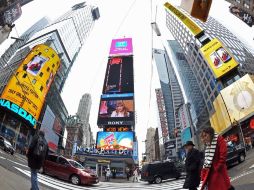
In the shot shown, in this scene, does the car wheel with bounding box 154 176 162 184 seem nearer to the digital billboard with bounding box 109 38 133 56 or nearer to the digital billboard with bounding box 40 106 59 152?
the digital billboard with bounding box 40 106 59 152

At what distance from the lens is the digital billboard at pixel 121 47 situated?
276 ft

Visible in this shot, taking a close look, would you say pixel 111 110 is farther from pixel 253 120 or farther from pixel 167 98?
pixel 167 98

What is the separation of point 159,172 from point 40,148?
17.0 metres

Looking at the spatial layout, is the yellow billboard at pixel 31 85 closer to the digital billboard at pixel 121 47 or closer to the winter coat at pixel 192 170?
the digital billboard at pixel 121 47

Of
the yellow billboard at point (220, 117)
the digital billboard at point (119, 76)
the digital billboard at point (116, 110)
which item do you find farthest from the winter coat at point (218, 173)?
the digital billboard at point (119, 76)

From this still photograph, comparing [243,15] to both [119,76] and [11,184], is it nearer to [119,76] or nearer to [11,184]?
[119,76]

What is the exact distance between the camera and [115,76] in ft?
254

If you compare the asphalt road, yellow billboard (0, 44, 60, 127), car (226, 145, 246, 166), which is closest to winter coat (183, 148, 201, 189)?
the asphalt road

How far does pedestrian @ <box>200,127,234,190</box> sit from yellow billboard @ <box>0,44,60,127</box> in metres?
46.5

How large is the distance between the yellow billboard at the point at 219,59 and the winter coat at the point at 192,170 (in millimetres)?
50531

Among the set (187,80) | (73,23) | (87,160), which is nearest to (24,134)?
(87,160)

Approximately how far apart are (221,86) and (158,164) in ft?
139

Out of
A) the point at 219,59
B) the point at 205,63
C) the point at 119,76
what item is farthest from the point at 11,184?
the point at 205,63

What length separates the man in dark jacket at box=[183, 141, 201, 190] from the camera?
571cm
